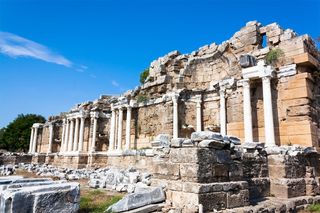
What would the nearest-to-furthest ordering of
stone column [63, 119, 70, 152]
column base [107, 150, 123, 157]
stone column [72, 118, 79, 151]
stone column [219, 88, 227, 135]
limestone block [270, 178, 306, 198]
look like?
limestone block [270, 178, 306, 198]
stone column [219, 88, 227, 135]
column base [107, 150, 123, 157]
stone column [72, 118, 79, 151]
stone column [63, 119, 70, 152]

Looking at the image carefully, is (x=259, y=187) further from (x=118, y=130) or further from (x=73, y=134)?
(x=73, y=134)

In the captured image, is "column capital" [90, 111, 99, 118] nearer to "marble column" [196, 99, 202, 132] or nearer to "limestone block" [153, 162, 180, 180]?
"marble column" [196, 99, 202, 132]

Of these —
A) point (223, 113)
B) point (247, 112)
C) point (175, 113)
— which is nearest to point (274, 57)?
point (247, 112)

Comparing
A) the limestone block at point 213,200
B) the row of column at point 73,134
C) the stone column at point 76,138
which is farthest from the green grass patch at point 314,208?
Answer: the stone column at point 76,138

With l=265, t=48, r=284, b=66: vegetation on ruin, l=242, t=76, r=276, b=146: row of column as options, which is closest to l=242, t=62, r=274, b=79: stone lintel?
l=242, t=76, r=276, b=146: row of column

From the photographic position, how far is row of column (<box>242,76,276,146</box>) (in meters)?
11.0

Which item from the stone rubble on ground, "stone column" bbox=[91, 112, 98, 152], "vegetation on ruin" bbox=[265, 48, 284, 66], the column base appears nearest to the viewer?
the stone rubble on ground

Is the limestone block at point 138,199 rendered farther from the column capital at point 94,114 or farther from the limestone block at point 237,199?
the column capital at point 94,114

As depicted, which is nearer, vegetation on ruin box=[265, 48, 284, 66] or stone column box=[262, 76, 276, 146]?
stone column box=[262, 76, 276, 146]

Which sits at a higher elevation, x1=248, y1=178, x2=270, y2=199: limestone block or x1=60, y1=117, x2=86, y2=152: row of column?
x1=60, y1=117, x2=86, y2=152: row of column

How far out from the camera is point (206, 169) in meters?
5.68

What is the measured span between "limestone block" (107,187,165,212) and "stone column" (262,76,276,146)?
650cm

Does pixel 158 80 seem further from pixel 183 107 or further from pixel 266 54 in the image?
pixel 266 54

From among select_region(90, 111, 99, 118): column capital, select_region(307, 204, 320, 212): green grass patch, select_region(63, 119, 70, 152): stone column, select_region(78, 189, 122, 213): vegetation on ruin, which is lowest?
select_region(307, 204, 320, 212): green grass patch
